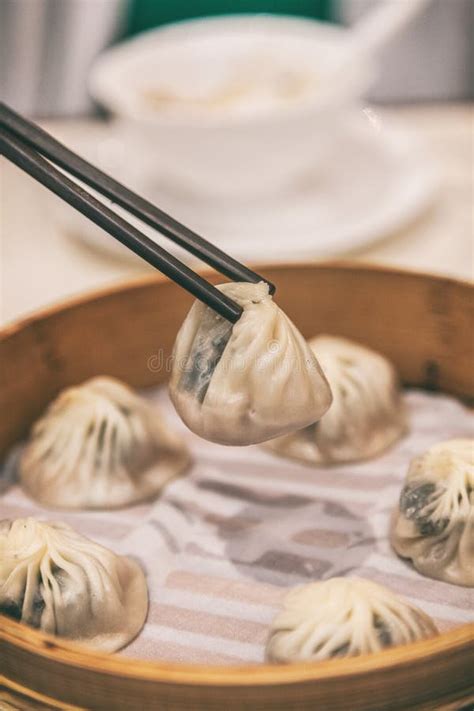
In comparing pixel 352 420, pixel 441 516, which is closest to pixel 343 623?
pixel 441 516

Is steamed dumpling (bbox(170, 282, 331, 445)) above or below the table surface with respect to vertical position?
above

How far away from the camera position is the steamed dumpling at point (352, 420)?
1.46 meters

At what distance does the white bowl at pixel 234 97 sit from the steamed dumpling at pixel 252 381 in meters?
1.08


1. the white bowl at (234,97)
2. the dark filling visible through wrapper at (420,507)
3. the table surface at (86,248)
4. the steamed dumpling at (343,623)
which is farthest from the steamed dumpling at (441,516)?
the white bowl at (234,97)

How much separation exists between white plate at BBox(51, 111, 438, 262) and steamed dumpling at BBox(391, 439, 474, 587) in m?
0.87

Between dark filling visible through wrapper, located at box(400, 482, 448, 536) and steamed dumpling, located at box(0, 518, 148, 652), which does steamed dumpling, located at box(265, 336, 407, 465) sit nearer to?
dark filling visible through wrapper, located at box(400, 482, 448, 536)

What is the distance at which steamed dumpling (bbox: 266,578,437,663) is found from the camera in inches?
39.8

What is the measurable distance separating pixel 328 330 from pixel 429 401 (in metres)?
0.22

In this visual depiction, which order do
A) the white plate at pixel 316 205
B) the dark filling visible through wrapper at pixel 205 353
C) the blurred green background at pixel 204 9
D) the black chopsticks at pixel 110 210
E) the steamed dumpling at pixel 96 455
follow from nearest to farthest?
the black chopsticks at pixel 110 210
the dark filling visible through wrapper at pixel 205 353
the steamed dumpling at pixel 96 455
the white plate at pixel 316 205
the blurred green background at pixel 204 9

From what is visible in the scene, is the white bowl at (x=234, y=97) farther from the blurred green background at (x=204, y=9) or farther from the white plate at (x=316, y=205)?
the blurred green background at (x=204, y=9)

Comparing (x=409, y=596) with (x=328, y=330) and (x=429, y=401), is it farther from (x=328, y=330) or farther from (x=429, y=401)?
(x=328, y=330)

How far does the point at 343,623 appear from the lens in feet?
3.38

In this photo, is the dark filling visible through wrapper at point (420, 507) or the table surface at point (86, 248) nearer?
the dark filling visible through wrapper at point (420, 507)

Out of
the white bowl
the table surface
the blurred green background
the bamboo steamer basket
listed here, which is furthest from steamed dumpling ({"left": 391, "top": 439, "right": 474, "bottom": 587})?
the blurred green background
